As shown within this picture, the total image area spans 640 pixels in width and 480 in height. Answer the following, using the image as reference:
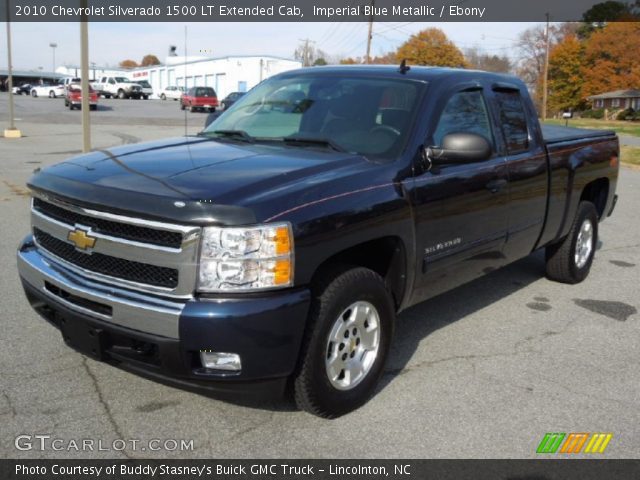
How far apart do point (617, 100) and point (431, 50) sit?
2225 cm

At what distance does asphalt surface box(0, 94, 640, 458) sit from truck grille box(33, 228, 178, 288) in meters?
0.81

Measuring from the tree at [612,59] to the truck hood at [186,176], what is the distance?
75395 mm

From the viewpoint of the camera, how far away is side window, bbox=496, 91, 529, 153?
4902mm

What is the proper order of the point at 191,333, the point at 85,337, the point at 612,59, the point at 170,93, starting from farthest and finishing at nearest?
1. the point at 612,59
2. the point at 170,93
3. the point at 85,337
4. the point at 191,333

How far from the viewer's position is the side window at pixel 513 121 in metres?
4.90

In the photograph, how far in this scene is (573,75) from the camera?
75188 mm

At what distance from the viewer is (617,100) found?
246ft

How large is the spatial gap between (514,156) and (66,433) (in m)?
3.54

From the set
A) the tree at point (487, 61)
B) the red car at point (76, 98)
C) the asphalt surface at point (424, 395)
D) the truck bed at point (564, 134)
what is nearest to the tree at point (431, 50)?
the tree at point (487, 61)

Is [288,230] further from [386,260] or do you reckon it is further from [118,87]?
[118,87]

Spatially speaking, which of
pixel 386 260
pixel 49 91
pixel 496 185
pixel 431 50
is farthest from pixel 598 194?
pixel 431 50

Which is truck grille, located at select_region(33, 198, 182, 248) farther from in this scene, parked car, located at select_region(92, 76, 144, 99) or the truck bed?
parked car, located at select_region(92, 76, 144, 99)

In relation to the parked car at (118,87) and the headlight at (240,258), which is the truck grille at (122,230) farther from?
the parked car at (118,87)

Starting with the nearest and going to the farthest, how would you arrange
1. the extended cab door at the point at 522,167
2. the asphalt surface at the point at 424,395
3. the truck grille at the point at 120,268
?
1. the truck grille at the point at 120,268
2. the asphalt surface at the point at 424,395
3. the extended cab door at the point at 522,167
